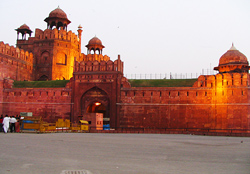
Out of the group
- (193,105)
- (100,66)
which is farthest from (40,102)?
(193,105)

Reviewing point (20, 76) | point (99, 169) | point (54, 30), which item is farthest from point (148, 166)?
point (54, 30)

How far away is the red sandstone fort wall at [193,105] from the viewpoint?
28.0 m

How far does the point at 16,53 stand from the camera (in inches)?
1471

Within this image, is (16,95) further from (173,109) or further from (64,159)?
(64,159)

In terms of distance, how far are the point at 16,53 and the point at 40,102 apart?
8388 mm

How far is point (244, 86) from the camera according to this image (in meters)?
28.1

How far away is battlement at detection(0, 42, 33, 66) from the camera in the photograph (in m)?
34.9

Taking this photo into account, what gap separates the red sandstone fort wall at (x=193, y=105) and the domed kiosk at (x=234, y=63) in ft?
6.71

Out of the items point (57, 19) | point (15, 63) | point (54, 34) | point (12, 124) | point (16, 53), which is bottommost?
point (12, 124)

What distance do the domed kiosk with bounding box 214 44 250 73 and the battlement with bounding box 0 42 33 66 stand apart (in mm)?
24011

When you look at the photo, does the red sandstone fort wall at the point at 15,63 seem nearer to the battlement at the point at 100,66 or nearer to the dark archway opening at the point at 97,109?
the battlement at the point at 100,66

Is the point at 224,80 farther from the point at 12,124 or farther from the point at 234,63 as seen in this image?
the point at 12,124

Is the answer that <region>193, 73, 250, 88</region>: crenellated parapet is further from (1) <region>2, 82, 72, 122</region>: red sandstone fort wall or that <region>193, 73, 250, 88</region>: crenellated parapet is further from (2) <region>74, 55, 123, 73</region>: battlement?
(1) <region>2, 82, 72, 122</region>: red sandstone fort wall

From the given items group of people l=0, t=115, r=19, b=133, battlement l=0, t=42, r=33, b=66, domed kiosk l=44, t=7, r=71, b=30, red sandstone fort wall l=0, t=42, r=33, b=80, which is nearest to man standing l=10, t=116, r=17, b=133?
group of people l=0, t=115, r=19, b=133
